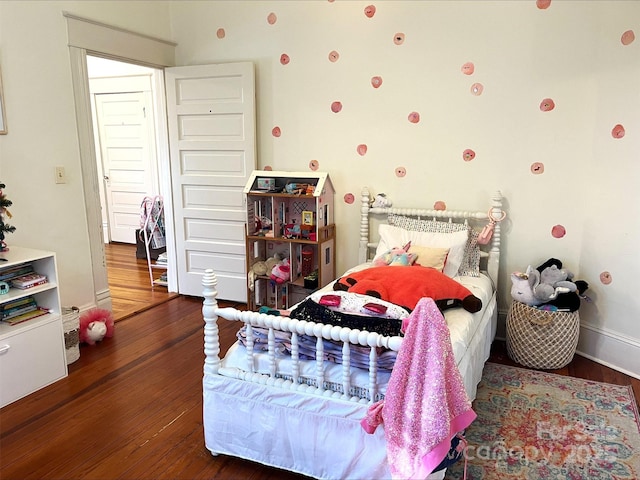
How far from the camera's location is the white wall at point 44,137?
2881 mm

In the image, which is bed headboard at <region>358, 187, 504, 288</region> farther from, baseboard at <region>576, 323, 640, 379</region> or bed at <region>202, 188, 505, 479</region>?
bed at <region>202, 188, 505, 479</region>

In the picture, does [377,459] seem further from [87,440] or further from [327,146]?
[327,146]

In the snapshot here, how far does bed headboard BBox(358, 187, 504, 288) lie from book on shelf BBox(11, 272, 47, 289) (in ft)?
6.87

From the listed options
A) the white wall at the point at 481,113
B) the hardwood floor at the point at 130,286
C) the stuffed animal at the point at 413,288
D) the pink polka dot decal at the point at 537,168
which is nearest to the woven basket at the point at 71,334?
the hardwood floor at the point at 130,286

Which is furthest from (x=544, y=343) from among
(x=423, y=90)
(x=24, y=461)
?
(x=24, y=461)

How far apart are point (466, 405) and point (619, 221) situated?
1.92 meters

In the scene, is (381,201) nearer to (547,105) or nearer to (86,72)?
(547,105)

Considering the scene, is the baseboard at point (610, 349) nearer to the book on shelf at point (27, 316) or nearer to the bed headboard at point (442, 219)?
the bed headboard at point (442, 219)

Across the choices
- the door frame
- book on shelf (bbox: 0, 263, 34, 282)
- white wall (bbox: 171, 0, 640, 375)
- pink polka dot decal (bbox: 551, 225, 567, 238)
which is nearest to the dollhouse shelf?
white wall (bbox: 171, 0, 640, 375)

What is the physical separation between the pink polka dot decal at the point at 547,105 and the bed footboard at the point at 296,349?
6.95 feet

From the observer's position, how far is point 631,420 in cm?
240

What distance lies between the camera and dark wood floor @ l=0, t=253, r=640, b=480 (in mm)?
2057

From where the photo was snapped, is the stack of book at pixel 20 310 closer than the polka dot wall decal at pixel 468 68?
Yes

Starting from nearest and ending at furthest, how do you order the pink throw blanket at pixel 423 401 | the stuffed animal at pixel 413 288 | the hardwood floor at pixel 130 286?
the pink throw blanket at pixel 423 401, the stuffed animal at pixel 413 288, the hardwood floor at pixel 130 286
